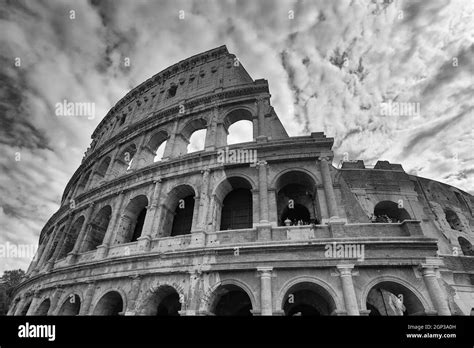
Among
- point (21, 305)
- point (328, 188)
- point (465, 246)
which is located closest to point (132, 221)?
point (21, 305)

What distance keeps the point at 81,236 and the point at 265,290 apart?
10.7 meters

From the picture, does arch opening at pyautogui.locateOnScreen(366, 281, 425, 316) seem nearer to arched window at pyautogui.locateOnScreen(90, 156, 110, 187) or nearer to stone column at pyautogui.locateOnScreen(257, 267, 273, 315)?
stone column at pyautogui.locateOnScreen(257, 267, 273, 315)

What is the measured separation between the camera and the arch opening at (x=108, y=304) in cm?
1004

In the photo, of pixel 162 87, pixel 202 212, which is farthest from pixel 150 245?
pixel 162 87

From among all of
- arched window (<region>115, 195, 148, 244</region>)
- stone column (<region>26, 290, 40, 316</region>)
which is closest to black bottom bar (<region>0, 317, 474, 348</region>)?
arched window (<region>115, 195, 148, 244</region>)

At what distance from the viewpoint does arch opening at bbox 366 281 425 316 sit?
25.2 ft

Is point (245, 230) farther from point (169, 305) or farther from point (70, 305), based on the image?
point (70, 305)

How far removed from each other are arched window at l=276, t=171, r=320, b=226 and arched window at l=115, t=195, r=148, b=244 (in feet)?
23.0

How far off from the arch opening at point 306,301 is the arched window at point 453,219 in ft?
38.5

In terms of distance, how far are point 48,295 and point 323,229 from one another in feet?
45.3

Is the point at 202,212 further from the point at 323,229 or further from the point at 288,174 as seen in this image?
the point at 323,229

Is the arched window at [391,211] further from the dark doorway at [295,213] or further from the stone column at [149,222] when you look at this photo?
the stone column at [149,222]

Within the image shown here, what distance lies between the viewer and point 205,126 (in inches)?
571

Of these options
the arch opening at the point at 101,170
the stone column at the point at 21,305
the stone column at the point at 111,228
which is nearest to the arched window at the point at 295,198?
the stone column at the point at 111,228
